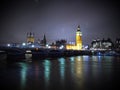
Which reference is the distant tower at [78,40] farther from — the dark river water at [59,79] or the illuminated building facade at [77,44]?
the dark river water at [59,79]

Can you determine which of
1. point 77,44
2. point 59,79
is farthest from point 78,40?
point 59,79

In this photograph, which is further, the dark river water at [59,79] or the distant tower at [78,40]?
the distant tower at [78,40]

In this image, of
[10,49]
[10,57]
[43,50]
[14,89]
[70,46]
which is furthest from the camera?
[70,46]

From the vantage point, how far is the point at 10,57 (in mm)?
73312

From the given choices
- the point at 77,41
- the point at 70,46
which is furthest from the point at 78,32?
the point at 70,46

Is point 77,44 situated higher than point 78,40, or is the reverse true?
point 78,40

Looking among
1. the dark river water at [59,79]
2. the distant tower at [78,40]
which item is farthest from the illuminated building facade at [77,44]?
the dark river water at [59,79]

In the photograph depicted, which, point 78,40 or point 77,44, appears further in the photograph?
point 78,40

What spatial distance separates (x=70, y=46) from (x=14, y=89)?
160140 millimetres

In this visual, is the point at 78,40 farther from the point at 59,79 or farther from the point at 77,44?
the point at 59,79

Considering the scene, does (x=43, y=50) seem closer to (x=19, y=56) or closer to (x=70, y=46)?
(x=19, y=56)

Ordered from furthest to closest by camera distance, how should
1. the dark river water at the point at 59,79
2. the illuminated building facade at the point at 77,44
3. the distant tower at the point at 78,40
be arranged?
1. the distant tower at the point at 78,40
2. the illuminated building facade at the point at 77,44
3. the dark river water at the point at 59,79

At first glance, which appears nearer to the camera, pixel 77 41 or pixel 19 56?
pixel 19 56

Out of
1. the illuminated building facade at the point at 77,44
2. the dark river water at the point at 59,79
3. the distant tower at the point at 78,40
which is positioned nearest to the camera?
the dark river water at the point at 59,79
